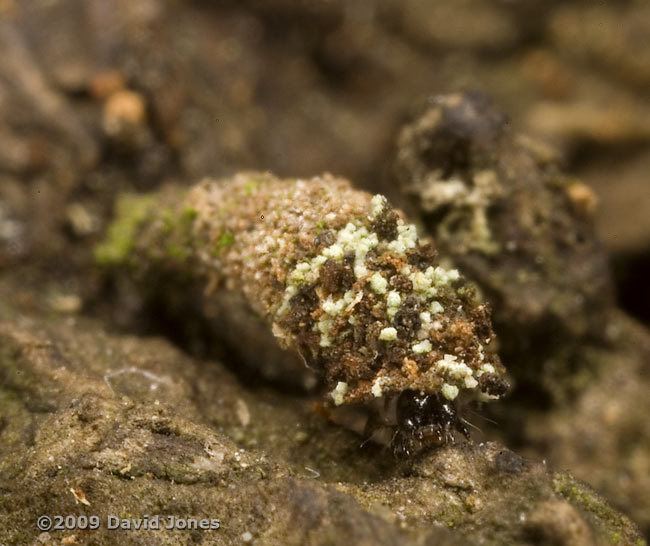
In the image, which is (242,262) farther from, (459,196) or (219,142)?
(219,142)

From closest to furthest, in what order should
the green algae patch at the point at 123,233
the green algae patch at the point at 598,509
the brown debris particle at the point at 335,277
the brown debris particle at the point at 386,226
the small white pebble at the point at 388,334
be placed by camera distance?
the green algae patch at the point at 598,509 → the small white pebble at the point at 388,334 → the brown debris particle at the point at 335,277 → the brown debris particle at the point at 386,226 → the green algae patch at the point at 123,233

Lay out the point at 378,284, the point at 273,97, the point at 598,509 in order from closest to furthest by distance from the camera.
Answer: the point at 598,509 < the point at 378,284 < the point at 273,97

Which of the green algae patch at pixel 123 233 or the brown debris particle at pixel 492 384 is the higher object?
the brown debris particle at pixel 492 384

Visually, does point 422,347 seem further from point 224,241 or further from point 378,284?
point 224,241

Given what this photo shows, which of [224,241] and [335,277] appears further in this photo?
[224,241]

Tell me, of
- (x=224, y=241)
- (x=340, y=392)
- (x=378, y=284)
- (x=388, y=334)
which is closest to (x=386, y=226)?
(x=378, y=284)

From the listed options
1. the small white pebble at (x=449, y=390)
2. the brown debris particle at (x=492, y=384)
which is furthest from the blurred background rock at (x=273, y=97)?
the small white pebble at (x=449, y=390)

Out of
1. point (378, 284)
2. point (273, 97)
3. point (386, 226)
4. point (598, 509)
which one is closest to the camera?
point (598, 509)

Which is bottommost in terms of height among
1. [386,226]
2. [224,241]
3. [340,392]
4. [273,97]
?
[340,392]

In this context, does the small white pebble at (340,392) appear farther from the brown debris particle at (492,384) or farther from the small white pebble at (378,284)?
the brown debris particle at (492,384)

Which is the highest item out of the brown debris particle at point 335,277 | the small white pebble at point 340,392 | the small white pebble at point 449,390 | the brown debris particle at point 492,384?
the brown debris particle at point 335,277
